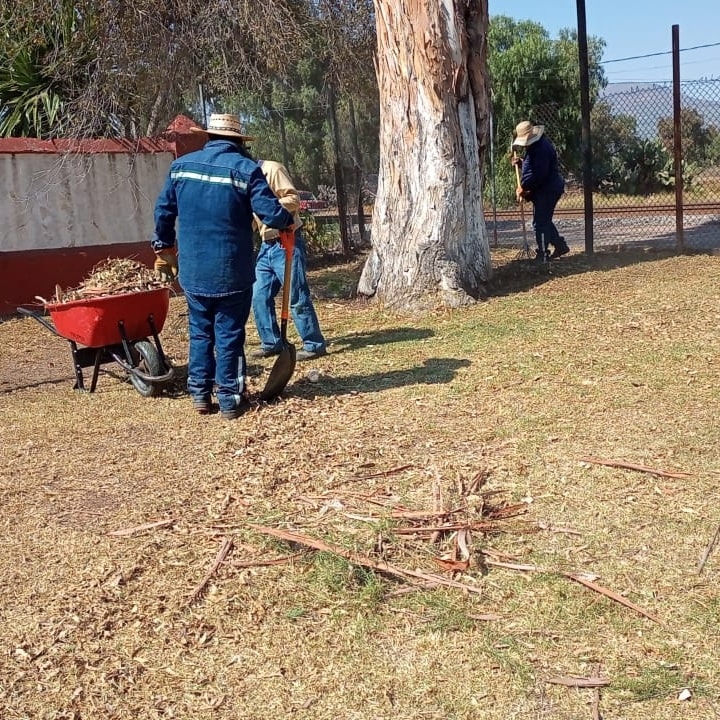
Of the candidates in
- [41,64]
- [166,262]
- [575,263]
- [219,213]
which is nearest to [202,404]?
[166,262]

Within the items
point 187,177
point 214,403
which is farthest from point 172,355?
point 187,177

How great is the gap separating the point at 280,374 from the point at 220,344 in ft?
1.66

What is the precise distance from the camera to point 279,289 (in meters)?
7.38

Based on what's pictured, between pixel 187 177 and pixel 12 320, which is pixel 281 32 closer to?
pixel 12 320

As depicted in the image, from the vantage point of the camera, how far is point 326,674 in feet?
10.1

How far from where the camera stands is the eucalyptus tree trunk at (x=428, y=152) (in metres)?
8.98

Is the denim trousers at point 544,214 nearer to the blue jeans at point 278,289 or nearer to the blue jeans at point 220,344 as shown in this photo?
the blue jeans at point 278,289

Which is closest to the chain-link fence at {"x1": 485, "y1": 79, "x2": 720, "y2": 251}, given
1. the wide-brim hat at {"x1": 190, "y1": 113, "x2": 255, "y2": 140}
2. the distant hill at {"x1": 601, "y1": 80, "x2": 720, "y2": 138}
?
the distant hill at {"x1": 601, "y1": 80, "x2": 720, "y2": 138}

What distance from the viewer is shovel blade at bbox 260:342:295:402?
237 inches

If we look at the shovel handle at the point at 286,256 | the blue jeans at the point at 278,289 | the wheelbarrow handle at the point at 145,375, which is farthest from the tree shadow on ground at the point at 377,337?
the wheelbarrow handle at the point at 145,375

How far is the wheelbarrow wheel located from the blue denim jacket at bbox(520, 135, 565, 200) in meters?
5.78

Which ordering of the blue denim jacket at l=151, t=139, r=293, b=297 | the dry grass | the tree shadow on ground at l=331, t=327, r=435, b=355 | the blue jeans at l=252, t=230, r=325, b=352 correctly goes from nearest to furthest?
the dry grass → the blue denim jacket at l=151, t=139, r=293, b=297 → the blue jeans at l=252, t=230, r=325, b=352 → the tree shadow on ground at l=331, t=327, r=435, b=355

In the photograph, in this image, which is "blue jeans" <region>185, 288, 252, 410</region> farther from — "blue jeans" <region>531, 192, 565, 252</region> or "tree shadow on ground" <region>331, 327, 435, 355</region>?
"blue jeans" <region>531, 192, 565, 252</region>

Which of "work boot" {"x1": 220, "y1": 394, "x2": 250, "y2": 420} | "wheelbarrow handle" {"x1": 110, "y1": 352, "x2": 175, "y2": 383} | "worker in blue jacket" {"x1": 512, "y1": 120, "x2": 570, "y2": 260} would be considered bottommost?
"work boot" {"x1": 220, "y1": 394, "x2": 250, "y2": 420}
